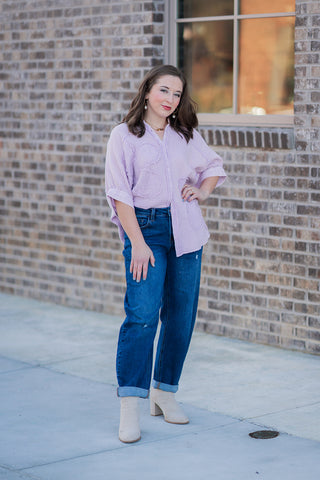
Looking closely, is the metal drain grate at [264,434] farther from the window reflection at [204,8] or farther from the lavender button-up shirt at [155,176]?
Result: the window reflection at [204,8]

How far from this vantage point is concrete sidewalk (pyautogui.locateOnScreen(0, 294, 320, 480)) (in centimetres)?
456

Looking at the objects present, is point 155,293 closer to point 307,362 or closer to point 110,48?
point 307,362

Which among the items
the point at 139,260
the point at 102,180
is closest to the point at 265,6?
the point at 102,180

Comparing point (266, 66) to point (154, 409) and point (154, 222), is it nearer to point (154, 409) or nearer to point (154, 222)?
point (154, 222)

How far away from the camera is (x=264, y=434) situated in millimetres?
5031

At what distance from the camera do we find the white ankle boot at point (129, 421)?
4934 mm

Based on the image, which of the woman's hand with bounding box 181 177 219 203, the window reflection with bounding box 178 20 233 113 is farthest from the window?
the woman's hand with bounding box 181 177 219 203

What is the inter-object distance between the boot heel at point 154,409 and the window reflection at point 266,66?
271cm

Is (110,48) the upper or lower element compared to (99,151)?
upper

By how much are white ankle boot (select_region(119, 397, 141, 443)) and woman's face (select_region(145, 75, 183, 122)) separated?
4.83 feet

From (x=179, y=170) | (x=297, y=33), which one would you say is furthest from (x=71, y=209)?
(x=179, y=170)

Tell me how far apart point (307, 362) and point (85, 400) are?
5.61ft

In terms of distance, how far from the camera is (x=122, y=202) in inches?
192

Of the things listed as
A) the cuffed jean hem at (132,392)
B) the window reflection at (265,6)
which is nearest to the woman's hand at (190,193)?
the cuffed jean hem at (132,392)
